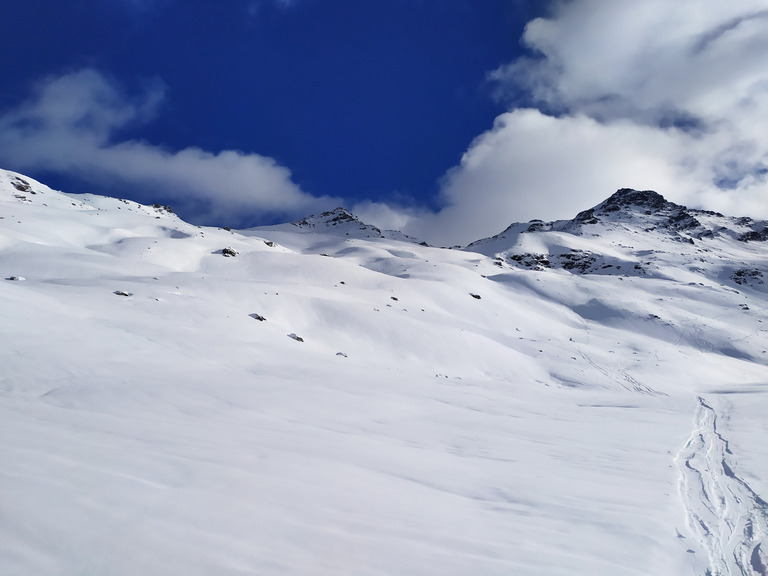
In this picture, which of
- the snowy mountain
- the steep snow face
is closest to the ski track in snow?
the snowy mountain

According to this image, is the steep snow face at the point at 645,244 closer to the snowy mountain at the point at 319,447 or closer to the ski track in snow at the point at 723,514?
the snowy mountain at the point at 319,447

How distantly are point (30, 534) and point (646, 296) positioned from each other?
7014 centimetres

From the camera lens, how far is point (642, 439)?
10.5 metres

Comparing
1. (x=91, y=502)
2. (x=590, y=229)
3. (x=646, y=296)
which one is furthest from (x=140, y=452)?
(x=590, y=229)

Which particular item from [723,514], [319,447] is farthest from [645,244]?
[319,447]

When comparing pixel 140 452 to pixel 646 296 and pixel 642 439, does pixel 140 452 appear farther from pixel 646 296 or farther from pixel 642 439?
pixel 646 296

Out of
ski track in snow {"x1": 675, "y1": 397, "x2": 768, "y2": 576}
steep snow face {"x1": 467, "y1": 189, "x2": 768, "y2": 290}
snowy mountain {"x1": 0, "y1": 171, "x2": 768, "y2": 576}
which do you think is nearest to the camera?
snowy mountain {"x1": 0, "y1": 171, "x2": 768, "y2": 576}

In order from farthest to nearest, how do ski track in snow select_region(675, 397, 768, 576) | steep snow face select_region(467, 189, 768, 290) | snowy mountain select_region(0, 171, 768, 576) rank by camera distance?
steep snow face select_region(467, 189, 768, 290) → ski track in snow select_region(675, 397, 768, 576) → snowy mountain select_region(0, 171, 768, 576)

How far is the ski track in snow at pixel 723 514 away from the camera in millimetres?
4754

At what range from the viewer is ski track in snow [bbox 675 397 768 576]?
4.75m

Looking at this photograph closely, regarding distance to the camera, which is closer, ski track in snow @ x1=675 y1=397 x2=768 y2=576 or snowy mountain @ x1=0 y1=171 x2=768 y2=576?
snowy mountain @ x1=0 y1=171 x2=768 y2=576

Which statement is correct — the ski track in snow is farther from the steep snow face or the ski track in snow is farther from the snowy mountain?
the steep snow face

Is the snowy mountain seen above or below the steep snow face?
below

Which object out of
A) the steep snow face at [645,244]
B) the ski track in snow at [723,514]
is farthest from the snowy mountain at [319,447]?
the steep snow face at [645,244]
